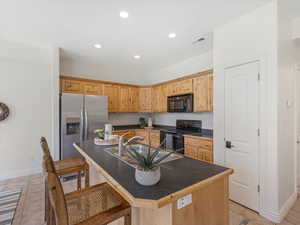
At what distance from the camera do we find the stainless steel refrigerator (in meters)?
3.49

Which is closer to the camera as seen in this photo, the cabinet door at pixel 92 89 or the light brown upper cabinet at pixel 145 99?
the cabinet door at pixel 92 89

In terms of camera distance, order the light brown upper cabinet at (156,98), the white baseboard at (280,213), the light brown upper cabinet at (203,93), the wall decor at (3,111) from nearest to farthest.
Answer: the white baseboard at (280,213) < the wall decor at (3,111) < the light brown upper cabinet at (203,93) < the light brown upper cabinet at (156,98)

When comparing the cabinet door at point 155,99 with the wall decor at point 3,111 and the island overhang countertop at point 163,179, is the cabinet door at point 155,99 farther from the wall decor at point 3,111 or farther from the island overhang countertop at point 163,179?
the wall decor at point 3,111

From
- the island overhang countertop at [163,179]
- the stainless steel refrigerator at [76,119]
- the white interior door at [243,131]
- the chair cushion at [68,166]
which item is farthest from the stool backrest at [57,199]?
the stainless steel refrigerator at [76,119]

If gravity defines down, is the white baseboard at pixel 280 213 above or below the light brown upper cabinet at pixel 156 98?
below

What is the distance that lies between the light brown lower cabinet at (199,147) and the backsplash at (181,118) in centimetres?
73

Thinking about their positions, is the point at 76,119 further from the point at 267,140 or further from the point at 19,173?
the point at 267,140

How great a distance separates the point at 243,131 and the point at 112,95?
3540mm

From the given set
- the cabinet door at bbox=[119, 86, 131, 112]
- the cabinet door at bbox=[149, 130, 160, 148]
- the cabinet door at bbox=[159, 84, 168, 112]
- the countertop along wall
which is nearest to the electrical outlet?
the cabinet door at bbox=[149, 130, 160, 148]

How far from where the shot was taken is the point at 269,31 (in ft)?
6.86

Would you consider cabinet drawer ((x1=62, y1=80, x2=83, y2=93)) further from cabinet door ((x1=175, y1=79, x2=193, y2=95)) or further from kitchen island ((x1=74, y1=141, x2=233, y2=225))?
kitchen island ((x1=74, y1=141, x2=233, y2=225))

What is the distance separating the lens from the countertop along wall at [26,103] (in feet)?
10.6

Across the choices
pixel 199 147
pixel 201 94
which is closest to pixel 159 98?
pixel 201 94

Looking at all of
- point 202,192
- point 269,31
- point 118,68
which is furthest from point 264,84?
point 118,68
